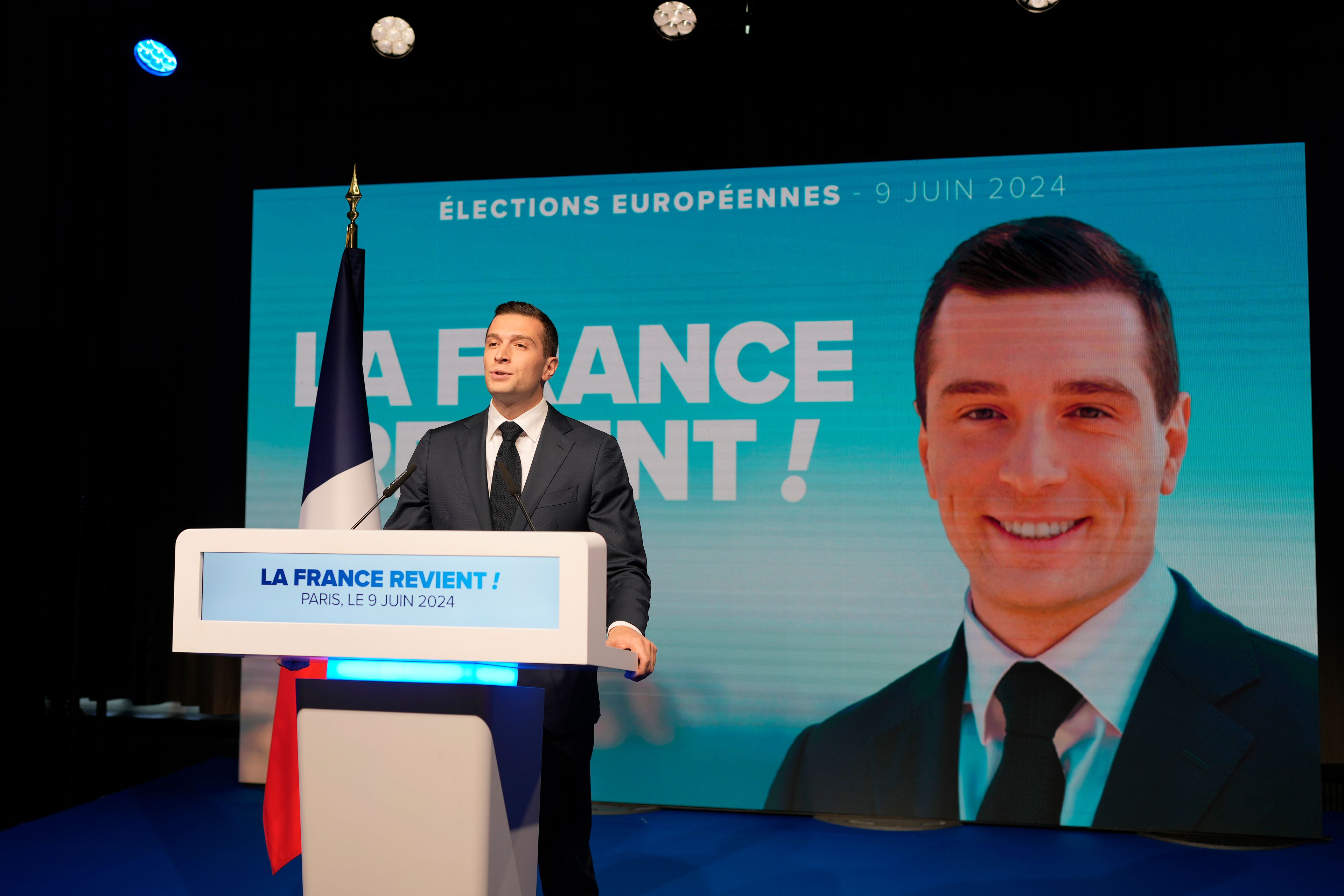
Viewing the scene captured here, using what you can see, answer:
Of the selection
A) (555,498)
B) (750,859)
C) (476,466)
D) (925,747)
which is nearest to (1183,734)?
(925,747)

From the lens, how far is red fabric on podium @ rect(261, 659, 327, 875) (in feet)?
10.5

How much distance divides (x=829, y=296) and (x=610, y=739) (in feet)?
6.88

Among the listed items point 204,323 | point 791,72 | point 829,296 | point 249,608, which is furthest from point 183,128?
point 249,608

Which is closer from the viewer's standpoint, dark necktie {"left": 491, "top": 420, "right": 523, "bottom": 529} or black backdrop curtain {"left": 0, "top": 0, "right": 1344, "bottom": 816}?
dark necktie {"left": 491, "top": 420, "right": 523, "bottom": 529}

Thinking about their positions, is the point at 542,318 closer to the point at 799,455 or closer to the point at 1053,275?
the point at 799,455

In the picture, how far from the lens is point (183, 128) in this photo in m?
5.10

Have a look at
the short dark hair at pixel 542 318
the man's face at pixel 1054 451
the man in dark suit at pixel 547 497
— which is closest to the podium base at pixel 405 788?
the man in dark suit at pixel 547 497

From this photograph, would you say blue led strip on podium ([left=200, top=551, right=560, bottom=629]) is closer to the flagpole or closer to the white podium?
the white podium

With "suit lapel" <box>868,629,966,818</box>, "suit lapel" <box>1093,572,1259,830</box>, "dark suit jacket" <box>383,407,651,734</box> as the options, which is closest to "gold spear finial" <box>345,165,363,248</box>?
"dark suit jacket" <box>383,407,651,734</box>

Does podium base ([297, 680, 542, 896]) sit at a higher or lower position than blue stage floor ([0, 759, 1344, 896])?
higher

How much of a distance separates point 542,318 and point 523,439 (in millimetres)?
278

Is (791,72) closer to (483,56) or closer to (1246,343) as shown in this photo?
(483,56)

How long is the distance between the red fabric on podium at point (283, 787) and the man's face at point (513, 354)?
159cm

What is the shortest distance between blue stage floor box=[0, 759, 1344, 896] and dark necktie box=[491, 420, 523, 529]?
1.62 m
